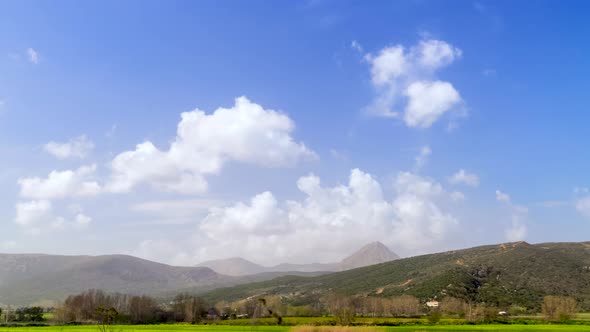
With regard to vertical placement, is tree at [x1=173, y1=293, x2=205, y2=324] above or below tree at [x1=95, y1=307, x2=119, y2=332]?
below

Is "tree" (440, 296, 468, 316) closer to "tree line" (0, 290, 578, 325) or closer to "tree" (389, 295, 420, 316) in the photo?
"tree line" (0, 290, 578, 325)

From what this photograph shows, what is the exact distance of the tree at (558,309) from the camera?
134800 millimetres

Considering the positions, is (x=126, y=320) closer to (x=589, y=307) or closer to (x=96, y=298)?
(x=96, y=298)

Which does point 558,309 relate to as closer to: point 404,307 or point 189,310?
point 404,307

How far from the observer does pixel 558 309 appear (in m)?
140

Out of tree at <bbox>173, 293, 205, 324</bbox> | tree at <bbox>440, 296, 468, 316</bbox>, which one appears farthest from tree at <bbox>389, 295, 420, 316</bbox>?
tree at <bbox>173, 293, 205, 324</bbox>

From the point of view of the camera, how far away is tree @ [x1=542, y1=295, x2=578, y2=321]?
442 ft

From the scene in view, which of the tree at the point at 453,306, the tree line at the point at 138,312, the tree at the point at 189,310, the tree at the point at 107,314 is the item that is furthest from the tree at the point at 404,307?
the tree at the point at 107,314

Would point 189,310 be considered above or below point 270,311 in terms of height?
above

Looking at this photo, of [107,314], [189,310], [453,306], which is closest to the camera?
[107,314]

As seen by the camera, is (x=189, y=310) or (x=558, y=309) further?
(x=189, y=310)

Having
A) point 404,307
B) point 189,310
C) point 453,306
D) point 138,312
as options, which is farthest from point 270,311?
point 453,306

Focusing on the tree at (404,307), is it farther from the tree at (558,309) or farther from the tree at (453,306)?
the tree at (558,309)

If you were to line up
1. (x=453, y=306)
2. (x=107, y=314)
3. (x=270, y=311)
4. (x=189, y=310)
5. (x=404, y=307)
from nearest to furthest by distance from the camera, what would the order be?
1. (x=107, y=314)
2. (x=189, y=310)
3. (x=453, y=306)
4. (x=270, y=311)
5. (x=404, y=307)
